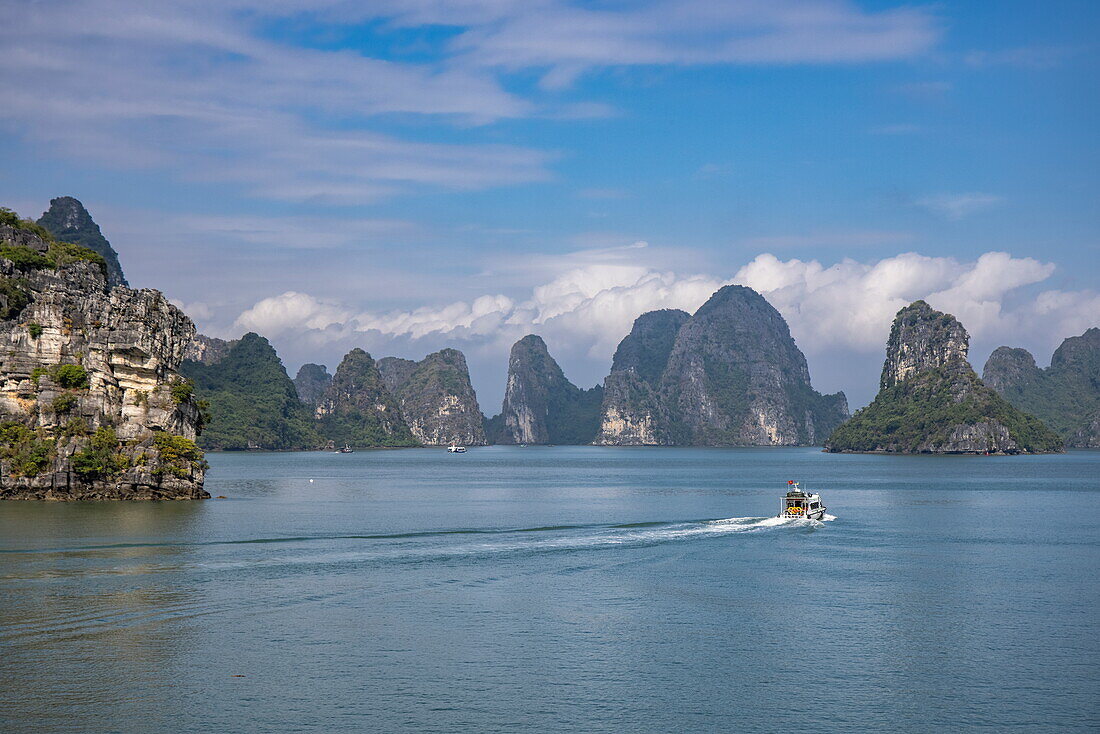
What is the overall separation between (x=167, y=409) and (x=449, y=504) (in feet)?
82.6

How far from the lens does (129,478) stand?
81625 mm

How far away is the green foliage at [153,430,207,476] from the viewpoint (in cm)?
8325

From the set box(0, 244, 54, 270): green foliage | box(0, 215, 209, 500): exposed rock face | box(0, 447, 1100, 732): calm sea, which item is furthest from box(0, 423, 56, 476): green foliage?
box(0, 244, 54, 270): green foliage

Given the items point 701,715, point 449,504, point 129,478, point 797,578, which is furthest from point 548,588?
point 129,478

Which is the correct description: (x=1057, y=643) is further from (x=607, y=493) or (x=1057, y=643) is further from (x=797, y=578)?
(x=607, y=493)

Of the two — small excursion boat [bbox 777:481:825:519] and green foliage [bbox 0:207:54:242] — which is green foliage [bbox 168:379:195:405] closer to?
green foliage [bbox 0:207:54:242]

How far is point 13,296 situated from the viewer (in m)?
84.9

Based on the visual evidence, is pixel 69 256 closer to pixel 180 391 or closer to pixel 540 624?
pixel 180 391

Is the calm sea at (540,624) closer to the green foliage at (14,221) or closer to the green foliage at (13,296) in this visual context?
the green foliage at (13,296)

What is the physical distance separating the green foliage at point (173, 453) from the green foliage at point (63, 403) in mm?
6841

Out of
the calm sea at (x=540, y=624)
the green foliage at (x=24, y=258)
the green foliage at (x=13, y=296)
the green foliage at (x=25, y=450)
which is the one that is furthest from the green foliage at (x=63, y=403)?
the green foliage at (x=24, y=258)

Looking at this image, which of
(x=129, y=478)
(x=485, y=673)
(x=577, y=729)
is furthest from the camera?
(x=129, y=478)

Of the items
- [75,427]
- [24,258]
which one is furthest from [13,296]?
[75,427]

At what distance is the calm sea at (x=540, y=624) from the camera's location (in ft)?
91.6
